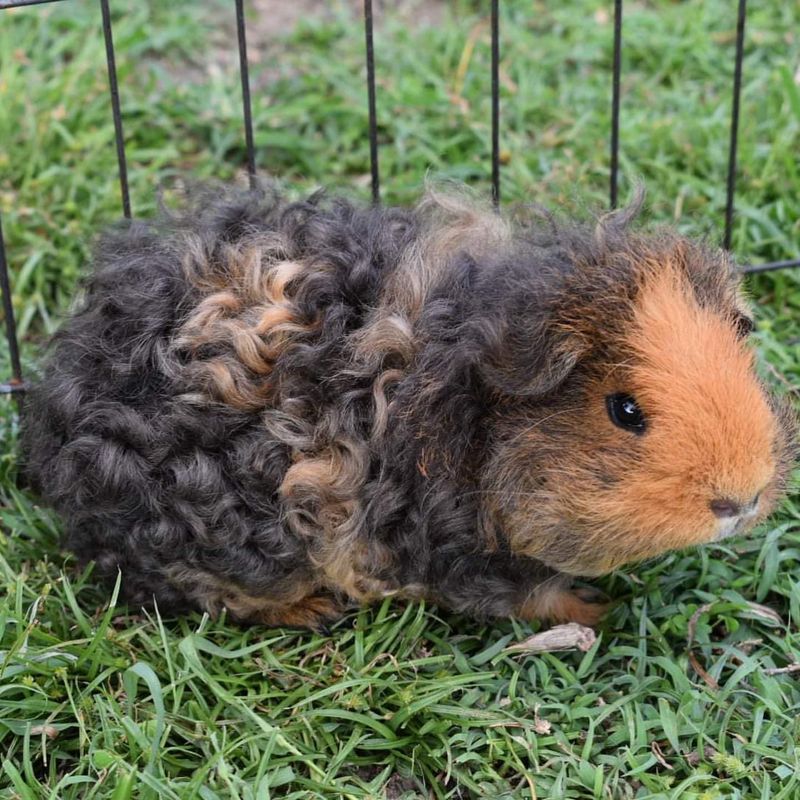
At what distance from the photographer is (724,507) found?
209 centimetres

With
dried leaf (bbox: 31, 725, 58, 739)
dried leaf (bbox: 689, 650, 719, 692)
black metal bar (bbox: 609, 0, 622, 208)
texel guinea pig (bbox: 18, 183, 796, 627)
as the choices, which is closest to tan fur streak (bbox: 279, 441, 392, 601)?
texel guinea pig (bbox: 18, 183, 796, 627)

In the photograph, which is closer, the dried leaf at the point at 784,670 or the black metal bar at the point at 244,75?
the dried leaf at the point at 784,670

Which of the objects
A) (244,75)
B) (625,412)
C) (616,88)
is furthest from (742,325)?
(244,75)

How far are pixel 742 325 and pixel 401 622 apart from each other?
101 cm

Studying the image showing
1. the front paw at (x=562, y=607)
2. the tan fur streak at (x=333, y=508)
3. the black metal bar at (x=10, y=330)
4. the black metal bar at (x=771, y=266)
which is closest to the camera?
the tan fur streak at (x=333, y=508)

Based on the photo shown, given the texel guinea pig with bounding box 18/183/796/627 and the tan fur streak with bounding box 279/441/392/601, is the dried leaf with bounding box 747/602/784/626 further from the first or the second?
the tan fur streak with bounding box 279/441/392/601

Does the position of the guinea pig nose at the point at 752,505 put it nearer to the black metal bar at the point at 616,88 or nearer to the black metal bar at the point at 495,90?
the black metal bar at the point at 495,90

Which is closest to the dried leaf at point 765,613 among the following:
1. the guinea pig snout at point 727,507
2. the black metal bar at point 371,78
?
the guinea pig snout at point 727,507

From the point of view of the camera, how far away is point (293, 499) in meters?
2.44

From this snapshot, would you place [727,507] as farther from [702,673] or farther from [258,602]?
[258,602]

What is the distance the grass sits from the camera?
7.77ft

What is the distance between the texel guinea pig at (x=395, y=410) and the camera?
7.03ft

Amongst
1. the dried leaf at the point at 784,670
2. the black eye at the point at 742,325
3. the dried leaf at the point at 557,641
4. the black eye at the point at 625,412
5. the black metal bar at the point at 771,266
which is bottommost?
the dried leaf at the point at 784,670

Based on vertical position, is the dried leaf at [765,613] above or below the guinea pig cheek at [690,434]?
below
